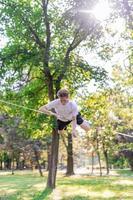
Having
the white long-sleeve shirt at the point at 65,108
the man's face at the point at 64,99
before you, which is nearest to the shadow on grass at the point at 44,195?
the white long-sleeve shirt at the point at 65,108

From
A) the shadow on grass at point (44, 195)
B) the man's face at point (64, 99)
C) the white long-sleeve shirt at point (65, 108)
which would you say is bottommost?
the shadow on grass at point (44, 195)

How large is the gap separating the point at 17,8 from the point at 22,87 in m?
4.92

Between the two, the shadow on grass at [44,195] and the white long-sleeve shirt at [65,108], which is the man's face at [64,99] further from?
the shadow on grass at [44,195]

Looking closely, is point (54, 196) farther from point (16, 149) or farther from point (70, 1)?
point (16, 149)

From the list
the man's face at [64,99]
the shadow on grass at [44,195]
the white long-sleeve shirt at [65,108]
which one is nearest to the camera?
the man's face at [64,99]

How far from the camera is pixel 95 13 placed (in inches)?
777

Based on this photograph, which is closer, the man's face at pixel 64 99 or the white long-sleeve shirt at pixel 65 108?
the man's face at pixel 64 99

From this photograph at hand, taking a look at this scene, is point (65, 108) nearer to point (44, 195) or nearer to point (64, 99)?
point (64, 99)

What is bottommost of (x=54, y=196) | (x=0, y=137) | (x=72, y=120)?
(x=54, y=196)

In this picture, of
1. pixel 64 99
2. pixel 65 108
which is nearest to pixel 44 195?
pixel 65 108

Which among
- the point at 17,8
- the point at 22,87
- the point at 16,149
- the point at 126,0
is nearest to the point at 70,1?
the point at 126,0

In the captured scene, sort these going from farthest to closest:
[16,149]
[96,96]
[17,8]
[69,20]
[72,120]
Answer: [16,149]
[96,96]
[17,8]
[69,20]
[72,120]

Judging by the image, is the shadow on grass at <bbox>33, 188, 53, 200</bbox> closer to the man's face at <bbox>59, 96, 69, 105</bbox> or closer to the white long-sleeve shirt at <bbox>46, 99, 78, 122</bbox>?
the white long-sleeve shirt at <bbox>46, 99, 78, 122</bbox>

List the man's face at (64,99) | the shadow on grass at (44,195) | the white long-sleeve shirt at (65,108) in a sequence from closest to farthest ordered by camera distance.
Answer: the man's face at (64,99) → the white long-sleeve shirt at (65,108) → the shadow on grass at (44,195)
